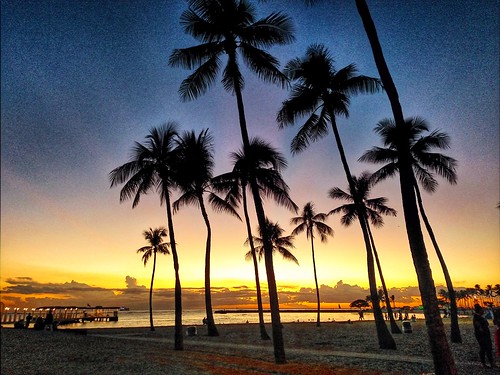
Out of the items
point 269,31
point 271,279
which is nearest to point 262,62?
point 269,31

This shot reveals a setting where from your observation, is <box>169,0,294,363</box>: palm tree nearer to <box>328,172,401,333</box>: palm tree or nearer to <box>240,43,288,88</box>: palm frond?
<box>240,43,288,88</box>: palm frond

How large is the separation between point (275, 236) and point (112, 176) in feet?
79.7

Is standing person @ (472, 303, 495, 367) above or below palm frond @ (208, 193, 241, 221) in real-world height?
below

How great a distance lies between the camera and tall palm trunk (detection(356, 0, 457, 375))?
7509 millimetres

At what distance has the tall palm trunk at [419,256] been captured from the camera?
24.6ft

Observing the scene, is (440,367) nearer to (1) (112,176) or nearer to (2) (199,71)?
(2) (199,71)

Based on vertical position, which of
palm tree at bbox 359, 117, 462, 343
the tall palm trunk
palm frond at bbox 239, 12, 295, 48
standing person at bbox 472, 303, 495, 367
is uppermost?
palm frond at bbox 239, 12, 295, 48

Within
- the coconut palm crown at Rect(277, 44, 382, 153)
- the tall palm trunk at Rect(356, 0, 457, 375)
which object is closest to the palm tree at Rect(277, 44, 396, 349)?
the coconut palm crown at Rect(277, 44, 382, 153)

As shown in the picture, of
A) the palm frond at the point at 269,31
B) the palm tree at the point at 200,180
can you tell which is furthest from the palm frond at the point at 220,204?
the palm frond at the point at 269,31

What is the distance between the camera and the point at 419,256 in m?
8.11

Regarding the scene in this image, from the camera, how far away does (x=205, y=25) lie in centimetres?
1465

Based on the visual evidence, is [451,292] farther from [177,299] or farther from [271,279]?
[177,299]

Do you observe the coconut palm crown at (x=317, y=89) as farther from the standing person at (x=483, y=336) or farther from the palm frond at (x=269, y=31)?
the standing person at (x=483, y=336)

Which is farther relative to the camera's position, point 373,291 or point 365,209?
point 365,209
